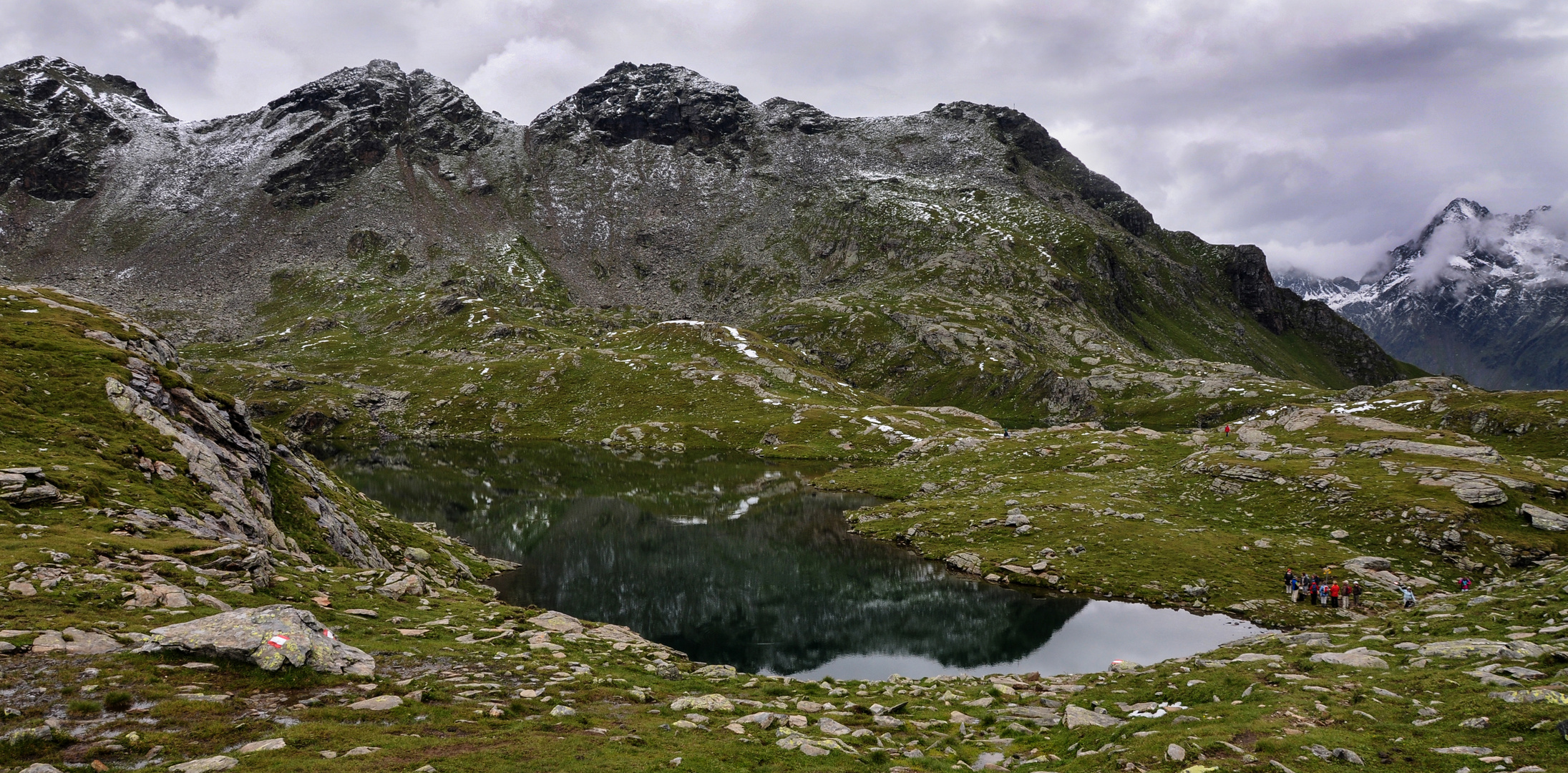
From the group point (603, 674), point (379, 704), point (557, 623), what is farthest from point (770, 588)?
point (379, 704)

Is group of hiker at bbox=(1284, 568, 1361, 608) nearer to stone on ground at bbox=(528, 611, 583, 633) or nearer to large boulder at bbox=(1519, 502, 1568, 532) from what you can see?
large boulder at bbox=(1519, 502, 1568, 532)

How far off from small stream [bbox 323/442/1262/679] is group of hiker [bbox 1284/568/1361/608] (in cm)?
514

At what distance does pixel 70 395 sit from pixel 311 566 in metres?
14.8

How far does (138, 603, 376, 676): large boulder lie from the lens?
1708cm

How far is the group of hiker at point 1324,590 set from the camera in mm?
41219

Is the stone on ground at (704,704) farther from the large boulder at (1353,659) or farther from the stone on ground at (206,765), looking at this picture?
the large boulder at (1353,659)

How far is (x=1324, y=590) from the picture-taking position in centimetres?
4169

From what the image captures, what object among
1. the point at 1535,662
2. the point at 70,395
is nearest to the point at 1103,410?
the point at 1535,662

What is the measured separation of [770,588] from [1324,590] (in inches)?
1452

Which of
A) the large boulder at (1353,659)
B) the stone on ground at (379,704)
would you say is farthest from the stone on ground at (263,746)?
the large boulder at (1353,659)

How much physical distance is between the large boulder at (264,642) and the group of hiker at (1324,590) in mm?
51174

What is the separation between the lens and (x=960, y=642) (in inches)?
1636

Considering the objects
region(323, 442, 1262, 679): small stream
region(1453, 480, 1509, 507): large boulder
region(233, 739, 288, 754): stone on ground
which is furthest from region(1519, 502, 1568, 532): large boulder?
region(233, 739, 288, 754): stone on ground

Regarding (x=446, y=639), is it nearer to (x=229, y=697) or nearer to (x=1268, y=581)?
(x=229, y=697)
